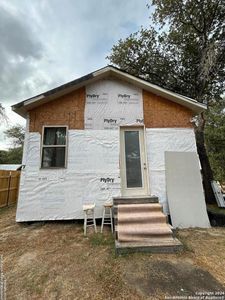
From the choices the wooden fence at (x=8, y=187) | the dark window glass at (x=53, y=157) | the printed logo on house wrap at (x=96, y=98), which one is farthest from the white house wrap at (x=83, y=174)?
the wooden fence at (x=8, y=187)

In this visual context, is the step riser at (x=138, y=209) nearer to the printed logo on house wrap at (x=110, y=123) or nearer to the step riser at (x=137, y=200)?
the step riser at (x=137, y=200)

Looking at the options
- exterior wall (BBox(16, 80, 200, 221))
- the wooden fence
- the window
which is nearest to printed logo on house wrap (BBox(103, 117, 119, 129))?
exterior wall (BBox(16, 80, 200, 221))

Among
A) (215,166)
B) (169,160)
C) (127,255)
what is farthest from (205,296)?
(215,166)

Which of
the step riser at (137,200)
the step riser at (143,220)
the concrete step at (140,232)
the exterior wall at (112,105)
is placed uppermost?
the exterior wall at (112,105)

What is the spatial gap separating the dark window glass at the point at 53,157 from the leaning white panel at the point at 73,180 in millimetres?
161

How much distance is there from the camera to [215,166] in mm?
16469

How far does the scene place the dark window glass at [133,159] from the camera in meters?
4.99

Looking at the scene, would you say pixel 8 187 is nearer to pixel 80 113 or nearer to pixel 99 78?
pixel 80 113

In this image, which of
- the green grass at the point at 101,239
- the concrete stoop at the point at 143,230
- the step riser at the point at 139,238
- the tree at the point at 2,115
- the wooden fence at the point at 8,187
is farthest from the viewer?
the wooden fence at the point at 8,187

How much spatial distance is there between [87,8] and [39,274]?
903 centimetres

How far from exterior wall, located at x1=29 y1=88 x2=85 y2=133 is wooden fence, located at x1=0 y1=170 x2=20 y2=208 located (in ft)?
15.6

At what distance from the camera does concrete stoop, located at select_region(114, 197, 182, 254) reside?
303 cm

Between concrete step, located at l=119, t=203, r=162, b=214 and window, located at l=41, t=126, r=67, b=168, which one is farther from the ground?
window, located at l=41, t=126, r=67, b=168

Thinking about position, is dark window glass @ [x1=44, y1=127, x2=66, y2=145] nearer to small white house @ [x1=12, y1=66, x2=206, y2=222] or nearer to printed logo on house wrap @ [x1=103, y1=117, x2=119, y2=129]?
small white house @ [x1=12, y1=66, x2=206, y2=222]
